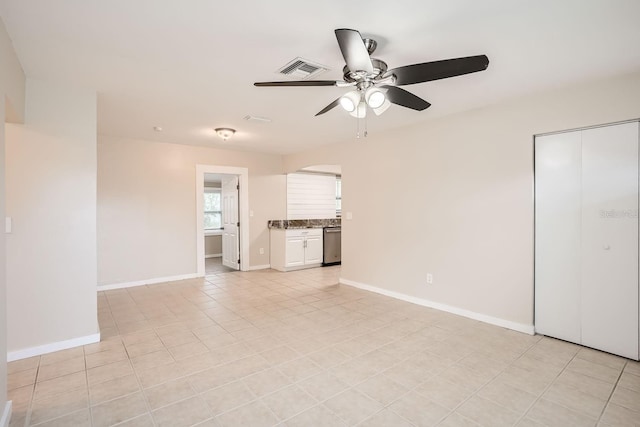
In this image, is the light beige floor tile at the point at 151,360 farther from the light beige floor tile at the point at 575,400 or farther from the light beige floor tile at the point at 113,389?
the light beige floor tile at the point at 575,400

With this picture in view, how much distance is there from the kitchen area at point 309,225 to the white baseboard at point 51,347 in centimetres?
367

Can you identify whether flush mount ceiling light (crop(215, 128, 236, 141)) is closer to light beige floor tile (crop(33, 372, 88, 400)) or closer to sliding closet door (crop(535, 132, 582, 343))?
light beige floor tile (crop(33, 372, 88, 400))

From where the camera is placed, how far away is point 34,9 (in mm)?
1827

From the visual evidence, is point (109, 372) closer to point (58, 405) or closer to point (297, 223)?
point (58, 405)

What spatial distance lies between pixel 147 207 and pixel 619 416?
5952 millimetres

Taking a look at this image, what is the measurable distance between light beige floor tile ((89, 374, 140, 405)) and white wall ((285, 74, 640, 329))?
3.27 meters

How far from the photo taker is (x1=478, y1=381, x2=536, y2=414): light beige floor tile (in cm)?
207

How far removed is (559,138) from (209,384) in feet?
12.2

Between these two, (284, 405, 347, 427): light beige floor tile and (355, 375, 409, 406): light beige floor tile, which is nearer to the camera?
(284, 405, 347, 427): light beige floor tile

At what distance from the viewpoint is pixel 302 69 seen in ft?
8.41

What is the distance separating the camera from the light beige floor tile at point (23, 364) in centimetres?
257

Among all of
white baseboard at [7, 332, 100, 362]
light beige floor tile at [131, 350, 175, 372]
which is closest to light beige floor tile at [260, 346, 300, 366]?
light beige floor tile at [131, 350, 175, 372]

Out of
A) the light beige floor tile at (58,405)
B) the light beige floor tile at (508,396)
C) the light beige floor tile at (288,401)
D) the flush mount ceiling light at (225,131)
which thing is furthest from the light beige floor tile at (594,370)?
the flush mount ceiling light at (225,131)

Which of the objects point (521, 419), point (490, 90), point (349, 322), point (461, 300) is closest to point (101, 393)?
point (349, 322)
